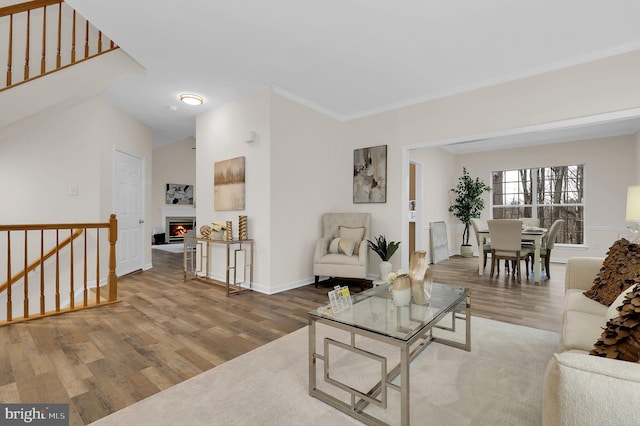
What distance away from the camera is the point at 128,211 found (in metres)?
5.06

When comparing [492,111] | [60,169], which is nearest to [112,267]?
[60,169]

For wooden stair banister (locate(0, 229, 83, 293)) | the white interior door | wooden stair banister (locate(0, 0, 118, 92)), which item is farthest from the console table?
wooden stair banister (locate(0, 0, 118, 92))

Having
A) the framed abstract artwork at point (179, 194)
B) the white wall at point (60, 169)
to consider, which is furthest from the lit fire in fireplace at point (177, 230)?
the white wall at point (60, 169)

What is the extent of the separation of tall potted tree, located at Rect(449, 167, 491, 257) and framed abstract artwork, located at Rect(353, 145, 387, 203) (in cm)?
343

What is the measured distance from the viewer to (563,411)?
0.67 meters

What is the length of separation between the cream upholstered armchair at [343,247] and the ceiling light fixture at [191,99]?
2.55 metres

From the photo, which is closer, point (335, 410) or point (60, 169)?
point (335, 410)

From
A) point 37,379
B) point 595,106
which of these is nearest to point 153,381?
point 37,379

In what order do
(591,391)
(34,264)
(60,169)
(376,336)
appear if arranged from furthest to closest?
(60,169) → (34,264) → (376,336) → (591,391)

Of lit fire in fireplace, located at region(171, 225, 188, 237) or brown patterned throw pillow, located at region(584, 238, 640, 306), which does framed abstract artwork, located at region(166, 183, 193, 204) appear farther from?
brown patterned throw pillow, located at region(584, 238, 640, 306)

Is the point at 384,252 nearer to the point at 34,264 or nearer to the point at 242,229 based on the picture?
the point at 242,229

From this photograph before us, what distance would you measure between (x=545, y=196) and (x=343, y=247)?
220 inches

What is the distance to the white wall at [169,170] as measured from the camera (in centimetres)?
805

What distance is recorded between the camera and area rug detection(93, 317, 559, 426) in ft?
4.88
